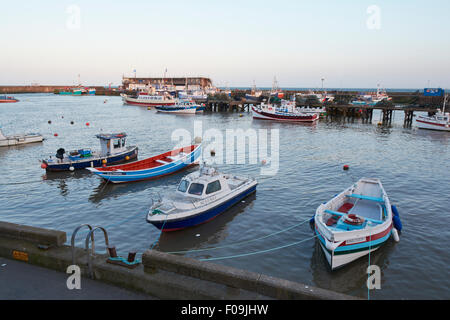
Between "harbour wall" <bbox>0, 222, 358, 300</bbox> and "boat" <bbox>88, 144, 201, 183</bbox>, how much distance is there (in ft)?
52.5

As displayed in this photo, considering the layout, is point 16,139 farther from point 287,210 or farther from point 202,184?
point 287,210

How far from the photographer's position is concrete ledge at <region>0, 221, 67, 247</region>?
27.6 ft

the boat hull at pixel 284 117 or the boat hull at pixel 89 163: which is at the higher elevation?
the boat hull at pixel 284 117

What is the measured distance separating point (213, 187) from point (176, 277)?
428 inches

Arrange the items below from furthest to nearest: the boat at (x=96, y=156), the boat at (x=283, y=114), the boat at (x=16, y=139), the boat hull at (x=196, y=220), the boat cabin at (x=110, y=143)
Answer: the boat at (x=283, y=114) < the boat at (x=16, y=139) < the boat cabin at (x=110, y=143) < the boat at (x=96, y=156) < the boat hull at (x=196, y=220)

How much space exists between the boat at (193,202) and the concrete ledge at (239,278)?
818 centimetres

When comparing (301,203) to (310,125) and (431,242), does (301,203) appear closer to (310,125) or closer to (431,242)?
(431,242)

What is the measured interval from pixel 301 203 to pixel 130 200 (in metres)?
11.6

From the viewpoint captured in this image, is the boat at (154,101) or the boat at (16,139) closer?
the boat at (16,139)

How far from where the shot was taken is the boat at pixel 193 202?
52.3ft

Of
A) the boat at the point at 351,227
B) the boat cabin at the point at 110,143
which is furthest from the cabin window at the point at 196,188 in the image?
the boat cabin at the point at 110,143

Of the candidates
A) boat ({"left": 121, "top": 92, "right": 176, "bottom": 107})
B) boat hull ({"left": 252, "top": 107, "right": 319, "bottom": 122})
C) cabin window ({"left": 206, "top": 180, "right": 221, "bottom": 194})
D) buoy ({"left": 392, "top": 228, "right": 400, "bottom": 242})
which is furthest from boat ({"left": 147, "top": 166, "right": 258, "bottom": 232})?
boat ({"left": 121, "top": 92, "right": 176, "bottom": 107})

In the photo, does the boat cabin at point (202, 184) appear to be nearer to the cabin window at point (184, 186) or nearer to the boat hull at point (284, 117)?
the cabin window at point (184, 186)
